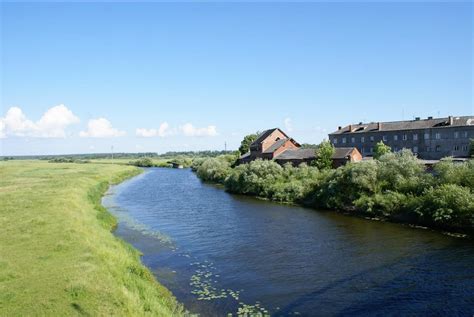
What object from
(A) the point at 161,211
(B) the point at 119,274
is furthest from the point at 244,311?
(A) the point at 161,211

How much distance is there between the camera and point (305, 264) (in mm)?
25359

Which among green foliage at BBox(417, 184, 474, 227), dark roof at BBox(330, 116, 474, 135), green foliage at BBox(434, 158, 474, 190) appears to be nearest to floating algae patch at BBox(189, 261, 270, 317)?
green foliage at BBox(417, 184, 474, 227)

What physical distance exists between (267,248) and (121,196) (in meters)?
40.0

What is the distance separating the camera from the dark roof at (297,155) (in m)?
70.2

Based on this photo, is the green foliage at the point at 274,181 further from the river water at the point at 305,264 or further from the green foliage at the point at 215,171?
the green foliage at the point at 215,171

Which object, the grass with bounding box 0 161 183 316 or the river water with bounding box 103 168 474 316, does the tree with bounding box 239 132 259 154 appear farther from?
the grass with bounding box 0 161 183 316

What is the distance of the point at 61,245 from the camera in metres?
22.9

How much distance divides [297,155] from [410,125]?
86.4 ft

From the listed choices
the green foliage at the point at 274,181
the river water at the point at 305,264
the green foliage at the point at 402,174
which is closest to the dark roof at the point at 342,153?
the green foliage at the point at 274,181

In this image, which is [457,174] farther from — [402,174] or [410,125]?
[410,125]

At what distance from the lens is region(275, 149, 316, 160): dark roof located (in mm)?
70188

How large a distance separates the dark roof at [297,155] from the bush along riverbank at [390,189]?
8157 mm

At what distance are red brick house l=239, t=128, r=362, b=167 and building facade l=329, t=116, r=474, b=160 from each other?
51.1ft

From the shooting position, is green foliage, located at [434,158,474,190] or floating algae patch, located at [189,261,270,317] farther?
green foliage, located at [434,158,474,190]
